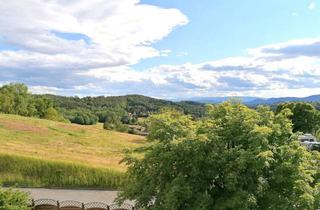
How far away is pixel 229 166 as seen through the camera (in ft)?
49.2

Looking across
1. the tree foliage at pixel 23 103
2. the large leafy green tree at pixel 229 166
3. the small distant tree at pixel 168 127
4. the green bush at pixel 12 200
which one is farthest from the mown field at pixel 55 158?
the tree foliage at pixel 23 103

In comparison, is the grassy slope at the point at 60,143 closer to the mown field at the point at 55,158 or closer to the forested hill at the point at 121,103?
the mown field at the point at 55,158

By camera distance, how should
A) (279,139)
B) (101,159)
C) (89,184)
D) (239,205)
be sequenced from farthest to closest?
(101,159) → (89,184) → (279,139) → (239,205)

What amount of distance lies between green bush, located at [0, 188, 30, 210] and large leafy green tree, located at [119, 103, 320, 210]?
21.6ft

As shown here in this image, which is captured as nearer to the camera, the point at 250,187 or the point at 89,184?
the point at 250,187

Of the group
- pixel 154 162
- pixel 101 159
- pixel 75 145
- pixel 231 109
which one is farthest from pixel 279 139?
pixel 75 145

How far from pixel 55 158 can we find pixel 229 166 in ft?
98.5

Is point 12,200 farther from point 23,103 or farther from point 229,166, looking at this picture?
point 23,103

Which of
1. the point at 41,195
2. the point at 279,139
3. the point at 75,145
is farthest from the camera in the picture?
the point at 75,145

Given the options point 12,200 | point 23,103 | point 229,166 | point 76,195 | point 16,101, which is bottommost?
point 76,195

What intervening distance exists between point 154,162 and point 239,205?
3.94m

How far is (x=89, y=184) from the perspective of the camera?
1479 inches

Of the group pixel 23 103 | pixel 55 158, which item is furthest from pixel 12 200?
pixel 23 103

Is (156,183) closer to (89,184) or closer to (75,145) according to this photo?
(89,184)
